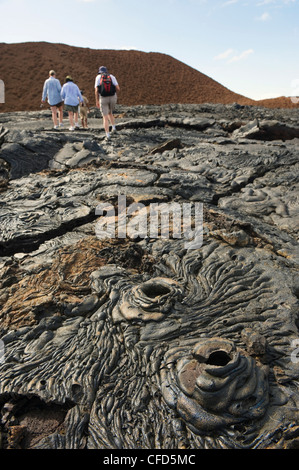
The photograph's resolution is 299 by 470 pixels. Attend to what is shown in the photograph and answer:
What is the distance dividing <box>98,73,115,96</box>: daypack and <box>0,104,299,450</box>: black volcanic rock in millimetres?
2925

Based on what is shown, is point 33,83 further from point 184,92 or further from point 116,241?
point 116,241

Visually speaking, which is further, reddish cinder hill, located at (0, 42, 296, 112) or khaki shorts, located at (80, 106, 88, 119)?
reddish cinder hill, located at (0, 42, 296, 112)

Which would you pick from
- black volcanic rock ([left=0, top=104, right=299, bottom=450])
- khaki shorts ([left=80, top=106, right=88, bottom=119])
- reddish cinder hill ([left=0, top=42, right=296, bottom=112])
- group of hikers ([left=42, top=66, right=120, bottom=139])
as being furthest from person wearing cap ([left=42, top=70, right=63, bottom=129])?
reddish cinder hill ([left=0, top=42, right=296, bottom=112])

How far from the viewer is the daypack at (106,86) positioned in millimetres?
6957

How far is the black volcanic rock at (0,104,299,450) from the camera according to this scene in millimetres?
1853

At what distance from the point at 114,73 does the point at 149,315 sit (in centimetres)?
3067

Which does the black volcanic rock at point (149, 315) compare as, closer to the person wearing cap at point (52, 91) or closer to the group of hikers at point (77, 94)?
the group of hikers at point (77, 94)

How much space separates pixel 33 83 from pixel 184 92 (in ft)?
41.3

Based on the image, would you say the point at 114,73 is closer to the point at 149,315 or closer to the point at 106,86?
the point at 106,86

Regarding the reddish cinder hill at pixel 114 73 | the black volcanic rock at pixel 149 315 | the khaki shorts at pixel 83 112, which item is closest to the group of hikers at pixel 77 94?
the khaki shorts at pixel 83 112

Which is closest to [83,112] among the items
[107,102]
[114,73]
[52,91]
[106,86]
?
[52,91]

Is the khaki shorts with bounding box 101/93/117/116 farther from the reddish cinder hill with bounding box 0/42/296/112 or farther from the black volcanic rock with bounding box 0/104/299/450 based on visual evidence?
the reddish cinder hill with bounding box 0/42/296/112

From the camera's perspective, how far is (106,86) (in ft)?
23.0
